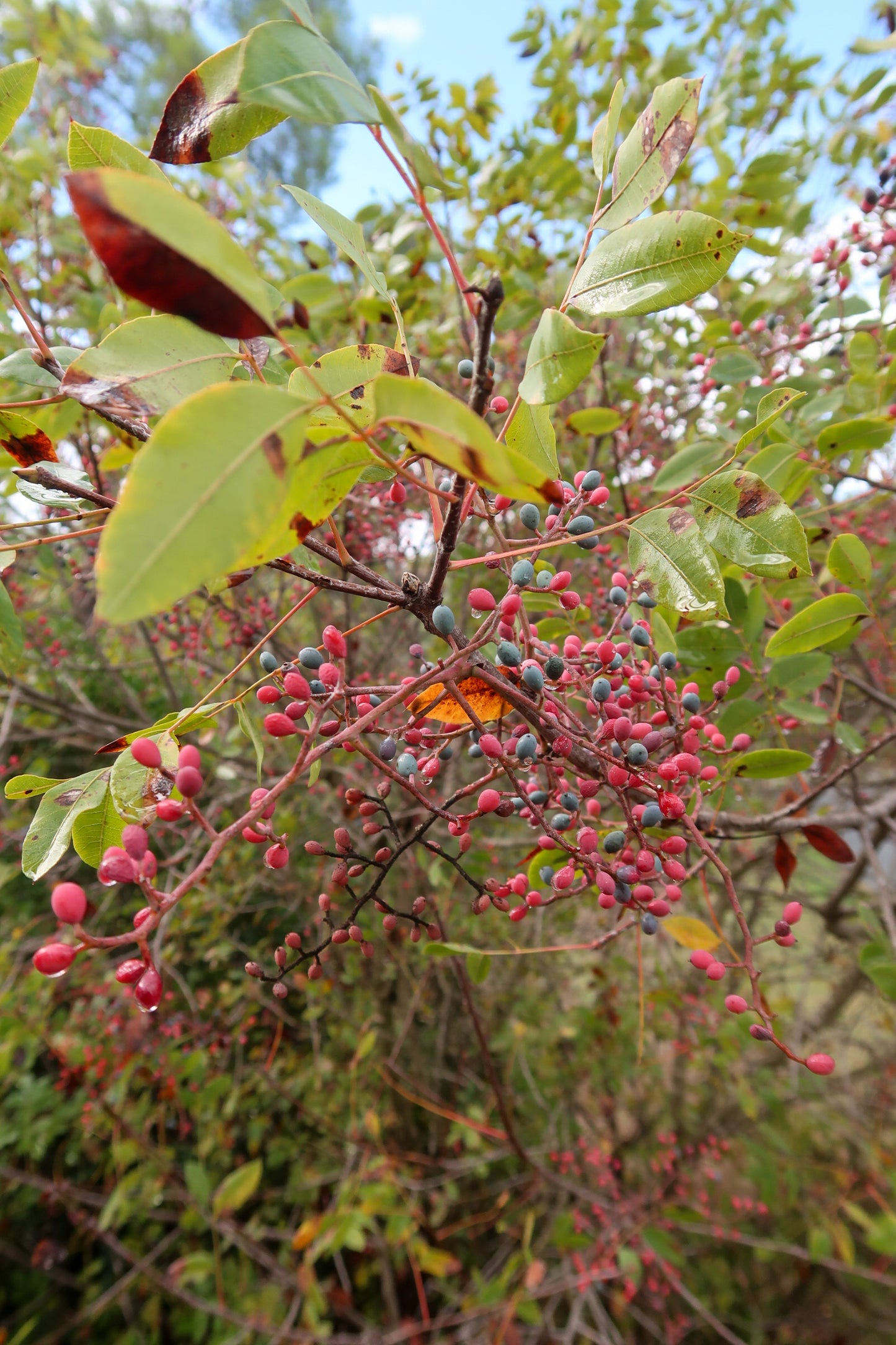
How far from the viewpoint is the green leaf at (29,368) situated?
871 millimetres

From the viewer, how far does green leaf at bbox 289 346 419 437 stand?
0.62m

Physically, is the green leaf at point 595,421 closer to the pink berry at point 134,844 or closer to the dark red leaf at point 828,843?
the dark red leaf at point 828,843

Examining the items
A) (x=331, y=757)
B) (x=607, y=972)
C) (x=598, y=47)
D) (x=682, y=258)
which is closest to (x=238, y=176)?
(x=598, y=47)

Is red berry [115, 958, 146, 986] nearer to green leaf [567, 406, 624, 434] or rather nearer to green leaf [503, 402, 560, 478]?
green leaf [503, 402, 560, 478]

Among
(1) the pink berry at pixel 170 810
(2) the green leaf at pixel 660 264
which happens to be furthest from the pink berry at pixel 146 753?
(2) the green leaf at pixel 660 264

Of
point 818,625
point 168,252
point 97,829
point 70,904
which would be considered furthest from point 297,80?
point 818,625

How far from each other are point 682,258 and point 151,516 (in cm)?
49

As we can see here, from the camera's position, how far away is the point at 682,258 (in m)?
0.56

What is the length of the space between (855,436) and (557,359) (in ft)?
2.85

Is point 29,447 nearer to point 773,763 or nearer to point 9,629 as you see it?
point 9,629

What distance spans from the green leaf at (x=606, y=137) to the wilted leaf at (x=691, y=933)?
0.94 metres

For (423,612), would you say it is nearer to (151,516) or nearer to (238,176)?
(151,516)

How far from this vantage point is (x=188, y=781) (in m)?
0.49

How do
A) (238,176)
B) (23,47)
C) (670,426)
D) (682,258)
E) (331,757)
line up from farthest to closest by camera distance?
(238,176) < (23,47) < (670,426) < (331,757) < (682,258)
